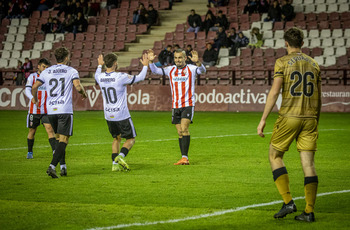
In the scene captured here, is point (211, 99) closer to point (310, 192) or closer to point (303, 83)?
point (303, 83)

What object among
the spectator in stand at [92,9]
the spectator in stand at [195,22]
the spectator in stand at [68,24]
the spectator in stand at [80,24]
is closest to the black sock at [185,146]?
the spectator in stand at [195,22]

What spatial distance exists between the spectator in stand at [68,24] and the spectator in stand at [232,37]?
36.5 ft

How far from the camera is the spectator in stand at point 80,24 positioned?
37.2 meters

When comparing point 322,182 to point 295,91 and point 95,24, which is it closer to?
point 295,91

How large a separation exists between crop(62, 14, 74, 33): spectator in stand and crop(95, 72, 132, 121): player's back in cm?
2781

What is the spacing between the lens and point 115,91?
34.4ft

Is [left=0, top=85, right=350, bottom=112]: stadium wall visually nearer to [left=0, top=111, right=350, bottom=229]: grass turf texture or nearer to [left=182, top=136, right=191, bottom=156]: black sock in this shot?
[left=0, top=111, right=350, bottom=229]: grass turf texture

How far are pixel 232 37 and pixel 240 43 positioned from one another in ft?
2.06

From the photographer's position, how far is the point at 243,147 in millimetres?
14242

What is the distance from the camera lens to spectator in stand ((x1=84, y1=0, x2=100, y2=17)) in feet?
127

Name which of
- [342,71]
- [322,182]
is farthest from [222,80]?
[322,182]

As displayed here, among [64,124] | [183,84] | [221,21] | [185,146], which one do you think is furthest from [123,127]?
[221,21]

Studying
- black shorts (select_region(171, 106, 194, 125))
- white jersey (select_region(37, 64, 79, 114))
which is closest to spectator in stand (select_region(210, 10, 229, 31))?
black shorts (select_region(171, 106, 194, 125))

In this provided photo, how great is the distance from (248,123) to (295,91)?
14.8 metres
